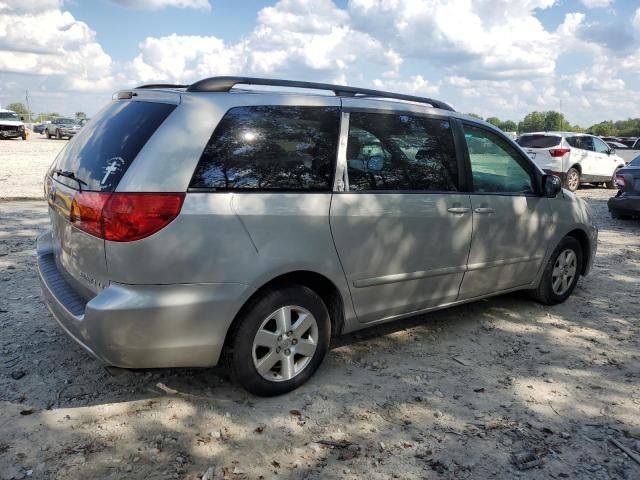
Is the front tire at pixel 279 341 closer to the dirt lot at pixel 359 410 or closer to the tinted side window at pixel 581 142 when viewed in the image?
the dirt lot at pixel 359 410

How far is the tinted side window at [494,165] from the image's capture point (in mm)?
4332

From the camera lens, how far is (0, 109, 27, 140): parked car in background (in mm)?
32125

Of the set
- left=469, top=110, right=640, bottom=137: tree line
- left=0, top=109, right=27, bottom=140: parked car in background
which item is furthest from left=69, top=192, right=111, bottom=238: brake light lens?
left=469, top=110, right=640, bottom=137: tree line

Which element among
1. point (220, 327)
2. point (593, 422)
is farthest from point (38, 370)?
point (593, 422)

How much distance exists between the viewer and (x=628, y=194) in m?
10.2

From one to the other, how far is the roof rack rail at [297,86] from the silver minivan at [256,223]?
0.03 feet

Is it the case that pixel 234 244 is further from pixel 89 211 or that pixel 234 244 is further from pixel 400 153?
pixel 400 153

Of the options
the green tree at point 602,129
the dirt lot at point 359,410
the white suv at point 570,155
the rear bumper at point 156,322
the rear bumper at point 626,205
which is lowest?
the dirt lot at point 359,410

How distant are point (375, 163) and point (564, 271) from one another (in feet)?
8.59

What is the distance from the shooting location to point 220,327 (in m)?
3.05

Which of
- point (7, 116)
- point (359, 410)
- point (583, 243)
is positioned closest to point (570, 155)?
point (583, 243)

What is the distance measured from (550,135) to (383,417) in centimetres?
1410

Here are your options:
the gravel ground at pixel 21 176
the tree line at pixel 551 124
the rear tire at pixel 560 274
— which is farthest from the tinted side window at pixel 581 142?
the tree line at pixel 551 124

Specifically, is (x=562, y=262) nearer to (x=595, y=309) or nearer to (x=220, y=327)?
(x=595, y=309)
